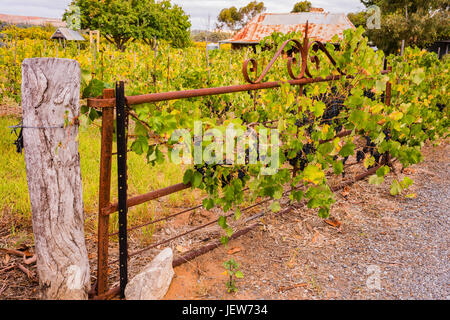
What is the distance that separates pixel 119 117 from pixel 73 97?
0.24 meters

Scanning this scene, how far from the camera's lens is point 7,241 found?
2.79 metres

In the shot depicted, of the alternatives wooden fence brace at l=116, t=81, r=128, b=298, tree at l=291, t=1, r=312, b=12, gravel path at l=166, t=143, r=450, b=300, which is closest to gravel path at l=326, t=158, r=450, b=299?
gravel path at l=166, t=143, r=450, b=300

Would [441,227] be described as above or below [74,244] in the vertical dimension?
below

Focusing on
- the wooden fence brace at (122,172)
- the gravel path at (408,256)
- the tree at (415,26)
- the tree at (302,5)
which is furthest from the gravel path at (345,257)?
the tree at (302,5)

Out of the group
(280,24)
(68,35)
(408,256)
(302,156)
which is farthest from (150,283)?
(68,35)

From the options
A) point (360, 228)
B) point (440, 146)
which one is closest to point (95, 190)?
point (360, 228)

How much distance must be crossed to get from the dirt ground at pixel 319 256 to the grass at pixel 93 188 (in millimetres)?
153

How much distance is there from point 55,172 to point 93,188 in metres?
1.78

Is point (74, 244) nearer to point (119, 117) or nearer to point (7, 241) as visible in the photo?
point (119, 117)

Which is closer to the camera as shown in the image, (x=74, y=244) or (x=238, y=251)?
(x=74, y=244)

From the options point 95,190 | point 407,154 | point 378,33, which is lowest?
point 95,190

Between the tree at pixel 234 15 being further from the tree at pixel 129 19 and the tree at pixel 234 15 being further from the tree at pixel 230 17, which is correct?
the tree at pixel 129 19
